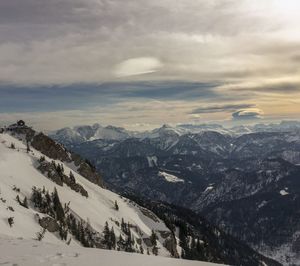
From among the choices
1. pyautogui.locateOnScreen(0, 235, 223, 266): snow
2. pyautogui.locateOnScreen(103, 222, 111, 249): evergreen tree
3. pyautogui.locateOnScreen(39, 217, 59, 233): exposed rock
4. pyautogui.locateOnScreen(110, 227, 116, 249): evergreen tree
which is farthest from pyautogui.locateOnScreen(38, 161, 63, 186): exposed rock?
pyautogui.locateOnScreen(0, 235, 223, 266): snow

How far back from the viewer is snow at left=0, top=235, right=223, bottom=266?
1995 cm

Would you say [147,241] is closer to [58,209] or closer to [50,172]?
[50,172]

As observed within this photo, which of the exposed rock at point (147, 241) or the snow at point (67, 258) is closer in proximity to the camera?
the snow at point (67, 258)

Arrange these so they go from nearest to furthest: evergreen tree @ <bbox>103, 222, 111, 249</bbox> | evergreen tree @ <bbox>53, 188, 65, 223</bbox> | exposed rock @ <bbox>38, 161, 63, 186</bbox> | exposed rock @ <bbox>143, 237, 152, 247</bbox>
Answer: evergreen tree @ <bbox>53, 188, 65, 223</bbox>
evergreen tree @ <bbox>103, 222, 111, 249</bbox>
exposed rock @ <bbox>38, 161, 63, 186</bbox>
exposed rock @ <bbox>143, 237, 152, 247</bbox>

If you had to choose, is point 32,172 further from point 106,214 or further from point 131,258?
point 131,258

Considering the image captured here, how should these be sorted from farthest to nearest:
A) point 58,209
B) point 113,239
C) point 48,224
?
point 113,239 < point 58,209 < point 48,224

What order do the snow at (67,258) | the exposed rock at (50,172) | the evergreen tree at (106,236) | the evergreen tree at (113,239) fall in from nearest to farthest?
the snow at (67,258), the evergreen tree at (106,236), the evergreen tree at (113,239), the exposed rock at (50,172)

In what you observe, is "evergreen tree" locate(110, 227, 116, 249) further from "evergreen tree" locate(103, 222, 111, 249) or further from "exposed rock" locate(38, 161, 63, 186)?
"exposed rock" locate(38, 161, 63, 186)

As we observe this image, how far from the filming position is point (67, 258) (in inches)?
821

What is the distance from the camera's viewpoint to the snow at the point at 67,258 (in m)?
20.0

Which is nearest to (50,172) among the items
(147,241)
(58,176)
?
(58,176)

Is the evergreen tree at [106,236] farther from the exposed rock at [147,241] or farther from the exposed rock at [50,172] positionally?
the exposed rock at [147,241]

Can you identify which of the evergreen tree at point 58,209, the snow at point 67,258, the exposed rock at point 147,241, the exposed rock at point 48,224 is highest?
the snow at point 67,258

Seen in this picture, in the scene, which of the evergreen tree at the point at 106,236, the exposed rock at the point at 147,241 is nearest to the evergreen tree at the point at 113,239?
the evergreen tree at the point at 106,236
